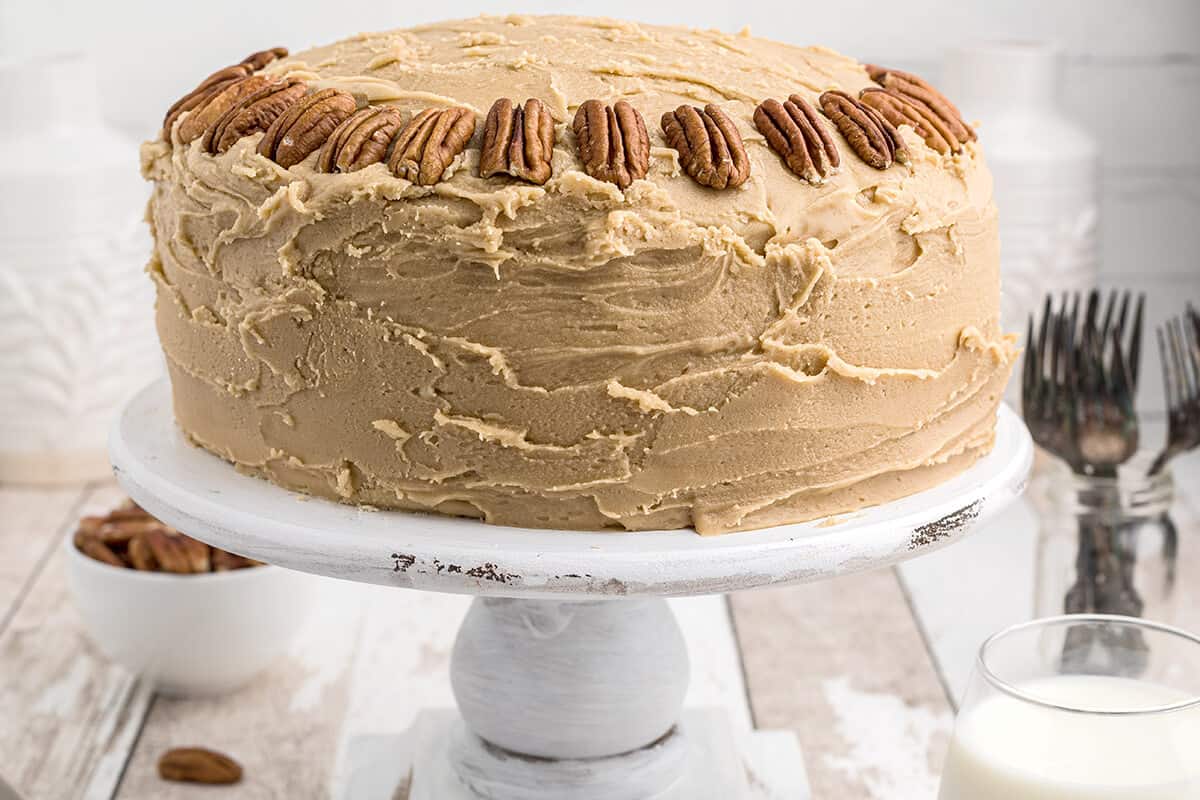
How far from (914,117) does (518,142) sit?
43 centimetres

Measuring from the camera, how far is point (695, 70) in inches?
59.1

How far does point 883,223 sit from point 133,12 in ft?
7.55

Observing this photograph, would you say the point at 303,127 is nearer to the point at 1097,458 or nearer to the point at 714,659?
the point at 714,659

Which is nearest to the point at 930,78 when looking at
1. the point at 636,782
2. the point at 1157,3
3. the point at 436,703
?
the point at 1157,3

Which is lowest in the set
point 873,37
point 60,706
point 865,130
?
point 60,706

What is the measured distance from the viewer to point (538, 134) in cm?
134

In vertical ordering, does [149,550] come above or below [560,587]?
below

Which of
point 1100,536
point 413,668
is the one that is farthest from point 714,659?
point 1100,536

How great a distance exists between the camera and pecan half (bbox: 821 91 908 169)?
55.7 inches

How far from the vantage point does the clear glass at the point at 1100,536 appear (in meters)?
2.18

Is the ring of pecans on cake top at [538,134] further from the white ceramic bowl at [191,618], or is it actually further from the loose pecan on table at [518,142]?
the white ceramic bowl at [191,618]

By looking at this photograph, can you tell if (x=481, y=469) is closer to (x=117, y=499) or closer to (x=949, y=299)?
(x=949, y=299)

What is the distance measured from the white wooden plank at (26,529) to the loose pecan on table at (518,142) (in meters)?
1.48

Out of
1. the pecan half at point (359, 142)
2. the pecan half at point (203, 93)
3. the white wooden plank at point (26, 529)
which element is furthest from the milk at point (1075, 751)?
the white wooden plank at point (26, 529)
